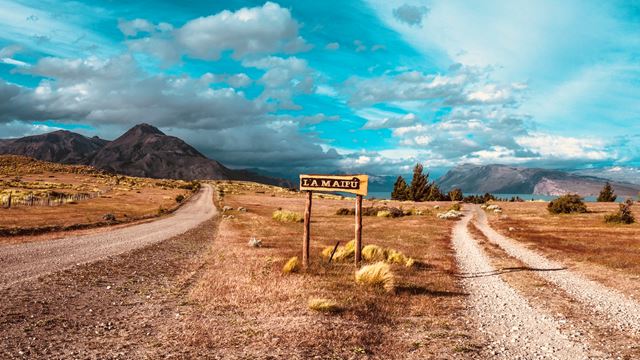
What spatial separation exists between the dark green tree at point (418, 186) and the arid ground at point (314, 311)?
9842 cm

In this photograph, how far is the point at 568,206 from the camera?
209 ft

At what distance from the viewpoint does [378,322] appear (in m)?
10.6

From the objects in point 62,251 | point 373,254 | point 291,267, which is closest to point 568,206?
point 373,254

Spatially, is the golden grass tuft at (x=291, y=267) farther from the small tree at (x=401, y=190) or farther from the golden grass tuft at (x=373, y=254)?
the small tree at (x=401, y=190)

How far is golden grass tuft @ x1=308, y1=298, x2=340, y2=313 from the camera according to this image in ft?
36.7

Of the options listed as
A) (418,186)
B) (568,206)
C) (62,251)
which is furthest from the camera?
(418,186)

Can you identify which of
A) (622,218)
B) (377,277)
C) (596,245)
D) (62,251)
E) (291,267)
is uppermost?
(622,218)

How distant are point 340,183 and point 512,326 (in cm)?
863

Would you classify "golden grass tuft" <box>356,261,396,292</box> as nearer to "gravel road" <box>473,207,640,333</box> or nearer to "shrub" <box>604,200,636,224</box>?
"gravel road" <box>473,207,640,333</box>

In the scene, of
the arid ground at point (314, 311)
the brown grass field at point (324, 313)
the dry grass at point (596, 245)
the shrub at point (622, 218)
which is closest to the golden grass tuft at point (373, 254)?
the arid ground at point (314, 311)

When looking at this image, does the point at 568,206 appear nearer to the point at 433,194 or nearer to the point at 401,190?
the point at 433,194

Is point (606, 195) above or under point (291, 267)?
above

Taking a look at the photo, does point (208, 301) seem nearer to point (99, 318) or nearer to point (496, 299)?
point (99, 318)

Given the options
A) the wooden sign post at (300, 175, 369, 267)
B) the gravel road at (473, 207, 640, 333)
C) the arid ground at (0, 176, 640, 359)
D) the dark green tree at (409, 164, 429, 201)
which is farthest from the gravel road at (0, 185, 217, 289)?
the dark green tree at (409, 164, 429, 201)
